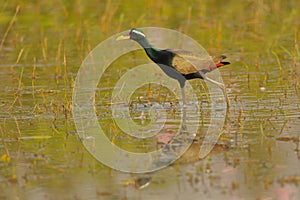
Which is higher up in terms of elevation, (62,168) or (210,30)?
(210,30)

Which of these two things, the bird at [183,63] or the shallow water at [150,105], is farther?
the bird at [183,63]

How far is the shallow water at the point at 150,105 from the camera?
6.51 m

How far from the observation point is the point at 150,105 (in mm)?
9555

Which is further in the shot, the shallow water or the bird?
the bird

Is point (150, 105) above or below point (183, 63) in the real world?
below

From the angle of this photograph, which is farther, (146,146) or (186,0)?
(186,0)

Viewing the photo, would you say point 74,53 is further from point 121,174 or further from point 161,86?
point 121,174

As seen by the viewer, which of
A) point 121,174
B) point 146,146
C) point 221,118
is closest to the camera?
point 121,174

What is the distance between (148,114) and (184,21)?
7.02 meters

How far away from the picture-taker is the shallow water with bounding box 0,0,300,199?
21.4ft

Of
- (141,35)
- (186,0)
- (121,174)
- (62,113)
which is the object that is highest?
(186,0)

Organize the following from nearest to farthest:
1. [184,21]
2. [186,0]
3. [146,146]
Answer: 1. [146,146]
2. [184,21]
3. [186,0]

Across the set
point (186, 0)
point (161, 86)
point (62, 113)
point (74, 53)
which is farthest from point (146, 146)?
point (186, 0)

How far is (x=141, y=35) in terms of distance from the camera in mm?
9750
